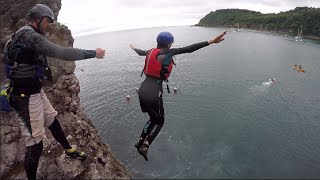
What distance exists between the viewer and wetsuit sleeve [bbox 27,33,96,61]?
6.09 m

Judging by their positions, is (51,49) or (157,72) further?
(157,72)

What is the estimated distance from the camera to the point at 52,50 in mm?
6070

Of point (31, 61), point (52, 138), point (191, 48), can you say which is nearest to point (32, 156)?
point (31, 61)

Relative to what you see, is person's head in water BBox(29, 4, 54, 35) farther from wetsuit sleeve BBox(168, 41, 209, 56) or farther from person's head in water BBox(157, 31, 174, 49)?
wetsuit sleeve BBox(168, 41, 209, 56)

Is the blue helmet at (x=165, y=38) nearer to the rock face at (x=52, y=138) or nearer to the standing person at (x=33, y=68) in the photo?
the standing person at (x=33, y=68)

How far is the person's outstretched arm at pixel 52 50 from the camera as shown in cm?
609

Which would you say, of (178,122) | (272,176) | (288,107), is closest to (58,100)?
(272,176)

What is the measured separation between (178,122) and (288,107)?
22.9 metres

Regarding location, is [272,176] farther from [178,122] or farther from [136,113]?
[136,113]

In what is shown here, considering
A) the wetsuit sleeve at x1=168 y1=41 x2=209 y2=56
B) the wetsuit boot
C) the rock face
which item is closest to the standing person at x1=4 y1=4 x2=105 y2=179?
the wetsuit sleeve at x1=168 y1=41 x2=209 y2=56

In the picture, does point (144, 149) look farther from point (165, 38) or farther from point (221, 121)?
point (221, 121)

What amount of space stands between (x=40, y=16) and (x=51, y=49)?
1.24 metres

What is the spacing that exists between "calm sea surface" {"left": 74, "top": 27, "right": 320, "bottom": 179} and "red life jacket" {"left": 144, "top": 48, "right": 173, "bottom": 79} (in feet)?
78.6

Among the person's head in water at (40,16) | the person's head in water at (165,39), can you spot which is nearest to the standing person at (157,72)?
the person's head in water at (165,39)
